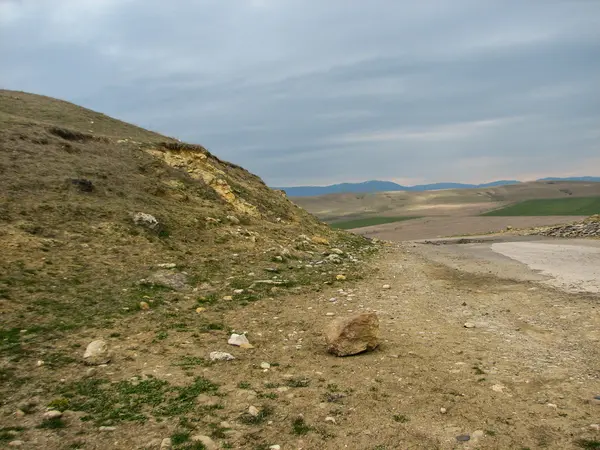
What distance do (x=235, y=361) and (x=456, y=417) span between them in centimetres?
418

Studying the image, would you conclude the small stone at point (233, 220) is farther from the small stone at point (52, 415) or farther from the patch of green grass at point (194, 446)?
the patch of green grass at point (194, 446)

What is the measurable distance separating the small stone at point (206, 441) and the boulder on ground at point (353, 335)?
145 inches

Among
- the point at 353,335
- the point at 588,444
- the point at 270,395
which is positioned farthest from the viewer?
the point at 353,335

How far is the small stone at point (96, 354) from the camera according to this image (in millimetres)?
8414

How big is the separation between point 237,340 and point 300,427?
382cm

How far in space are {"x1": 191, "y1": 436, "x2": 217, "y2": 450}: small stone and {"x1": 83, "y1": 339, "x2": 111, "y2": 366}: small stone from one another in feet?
11.1

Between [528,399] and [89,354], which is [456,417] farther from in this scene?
[89,354]

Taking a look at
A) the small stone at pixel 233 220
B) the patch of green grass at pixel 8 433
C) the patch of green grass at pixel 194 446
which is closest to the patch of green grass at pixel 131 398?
the patch of green grass at pixel 8 433

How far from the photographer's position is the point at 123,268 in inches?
566

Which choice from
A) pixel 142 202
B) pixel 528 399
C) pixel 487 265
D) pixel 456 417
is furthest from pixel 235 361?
pixel 487 265

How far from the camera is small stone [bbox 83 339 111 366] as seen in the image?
27.6 ft

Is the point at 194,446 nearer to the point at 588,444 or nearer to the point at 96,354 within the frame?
the point at 96,354

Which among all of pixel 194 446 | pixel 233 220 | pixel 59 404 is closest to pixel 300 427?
pixel 194 446

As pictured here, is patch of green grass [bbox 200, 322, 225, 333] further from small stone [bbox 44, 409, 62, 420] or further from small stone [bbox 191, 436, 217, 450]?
small stone [bbox 191, 436, 217, 450]
